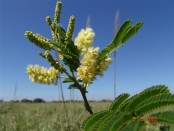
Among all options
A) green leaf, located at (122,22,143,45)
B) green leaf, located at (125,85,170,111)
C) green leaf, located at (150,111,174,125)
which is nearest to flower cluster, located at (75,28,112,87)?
green leaf, located at (122,22,143,45)

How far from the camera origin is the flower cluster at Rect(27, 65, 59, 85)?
65.5 inches

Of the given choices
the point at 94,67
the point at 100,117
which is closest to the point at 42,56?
the point at 94,67

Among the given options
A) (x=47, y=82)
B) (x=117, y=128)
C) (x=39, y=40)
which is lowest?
(x=117, y=128)

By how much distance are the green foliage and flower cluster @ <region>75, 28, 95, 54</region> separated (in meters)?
0.31

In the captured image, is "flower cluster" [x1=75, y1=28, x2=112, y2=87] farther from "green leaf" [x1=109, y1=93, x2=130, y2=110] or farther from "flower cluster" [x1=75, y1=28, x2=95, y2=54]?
"green leaf" [x1=109, y1=93, x2=130, y2=110]

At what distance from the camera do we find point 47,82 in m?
1.67

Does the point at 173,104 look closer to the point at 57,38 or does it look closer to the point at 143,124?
the point at 143,124

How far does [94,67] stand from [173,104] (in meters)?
0.41

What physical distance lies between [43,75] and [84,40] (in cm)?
25

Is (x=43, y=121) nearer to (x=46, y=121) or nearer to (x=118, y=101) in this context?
(x=46, y=121)

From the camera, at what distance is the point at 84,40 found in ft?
5.34

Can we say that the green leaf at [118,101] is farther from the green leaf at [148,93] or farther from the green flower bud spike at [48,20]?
the green flower bud spike at [48,20]

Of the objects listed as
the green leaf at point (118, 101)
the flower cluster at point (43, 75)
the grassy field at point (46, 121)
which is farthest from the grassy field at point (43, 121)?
the green leaf at point (118, 101)

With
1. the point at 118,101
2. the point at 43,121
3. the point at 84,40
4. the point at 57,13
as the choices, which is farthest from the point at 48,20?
the point at 43,121
